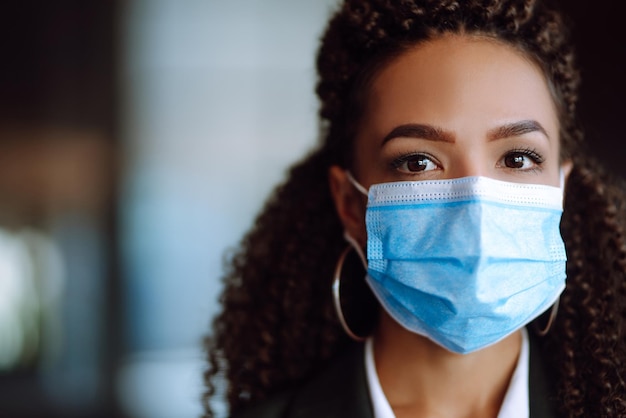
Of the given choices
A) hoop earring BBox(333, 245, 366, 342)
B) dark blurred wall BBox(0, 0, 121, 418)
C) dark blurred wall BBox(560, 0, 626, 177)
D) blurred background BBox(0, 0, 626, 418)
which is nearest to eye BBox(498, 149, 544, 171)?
hoop earring BBox(333, 245, 366, 342)

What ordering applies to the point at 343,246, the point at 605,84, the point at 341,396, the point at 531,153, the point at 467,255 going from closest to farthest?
the point at 467,255, the point at 531,153, the point at 341,396, the point at 343,246, the point at 605,84

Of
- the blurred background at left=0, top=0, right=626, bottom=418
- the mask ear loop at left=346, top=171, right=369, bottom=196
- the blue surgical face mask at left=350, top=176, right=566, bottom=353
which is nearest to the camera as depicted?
the blue surgical face mask at left=350, top=176, right=566, bottom=353

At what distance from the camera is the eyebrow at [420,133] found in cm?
149

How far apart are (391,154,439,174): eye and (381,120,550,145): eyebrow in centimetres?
4

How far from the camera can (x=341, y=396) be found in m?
1.65

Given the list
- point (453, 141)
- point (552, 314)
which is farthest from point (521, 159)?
point (552, 314)

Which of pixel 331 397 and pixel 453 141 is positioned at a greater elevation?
pixel 453 141

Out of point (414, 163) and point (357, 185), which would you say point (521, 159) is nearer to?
point (414, 163)

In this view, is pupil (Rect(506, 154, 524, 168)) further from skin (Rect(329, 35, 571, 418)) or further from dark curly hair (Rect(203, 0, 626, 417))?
dark curly hair (Rect(203, 0, 626, 417))

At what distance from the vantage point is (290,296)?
191 cm

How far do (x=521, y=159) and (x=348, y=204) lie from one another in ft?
1.33

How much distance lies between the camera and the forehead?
1485mm

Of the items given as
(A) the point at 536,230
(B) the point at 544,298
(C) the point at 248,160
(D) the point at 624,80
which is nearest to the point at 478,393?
(B) the point at 544,298

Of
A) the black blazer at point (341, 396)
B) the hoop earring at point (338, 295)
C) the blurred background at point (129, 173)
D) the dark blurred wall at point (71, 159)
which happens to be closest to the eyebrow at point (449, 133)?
the hoop earring at point (338, 295)
